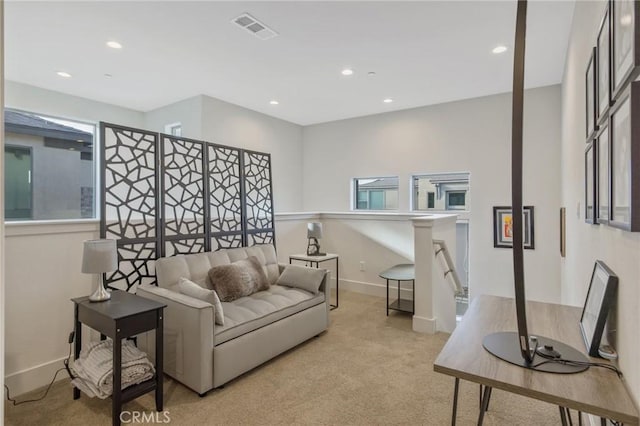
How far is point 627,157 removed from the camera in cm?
100

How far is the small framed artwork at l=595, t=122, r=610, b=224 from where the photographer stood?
133 cm

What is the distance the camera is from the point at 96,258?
2236mm

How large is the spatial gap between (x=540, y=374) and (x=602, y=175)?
94 centimetres

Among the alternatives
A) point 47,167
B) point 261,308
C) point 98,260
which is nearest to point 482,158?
point 261,308

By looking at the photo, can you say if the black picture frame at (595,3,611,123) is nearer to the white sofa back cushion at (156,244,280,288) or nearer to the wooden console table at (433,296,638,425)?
the wooden console table at (433,296,638,425)

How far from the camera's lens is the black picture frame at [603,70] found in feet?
4.32

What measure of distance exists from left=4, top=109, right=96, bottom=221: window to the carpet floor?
3340 millimetres

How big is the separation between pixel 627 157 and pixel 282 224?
4308 millimetres

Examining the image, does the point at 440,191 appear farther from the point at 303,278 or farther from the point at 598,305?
the point at 598,305

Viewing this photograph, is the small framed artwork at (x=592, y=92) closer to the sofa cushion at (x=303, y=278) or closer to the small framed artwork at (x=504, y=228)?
the sofa cushion at (x=303, y=278)

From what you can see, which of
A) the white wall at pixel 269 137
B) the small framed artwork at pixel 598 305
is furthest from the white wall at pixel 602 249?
the white wall at pixel 269 137

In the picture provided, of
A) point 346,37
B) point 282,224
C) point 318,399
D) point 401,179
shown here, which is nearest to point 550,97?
point 401,179

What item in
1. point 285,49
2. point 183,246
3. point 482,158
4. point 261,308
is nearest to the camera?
point 261,308

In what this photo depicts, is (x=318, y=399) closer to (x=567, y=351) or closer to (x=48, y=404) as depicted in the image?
(x=567, y=351)
